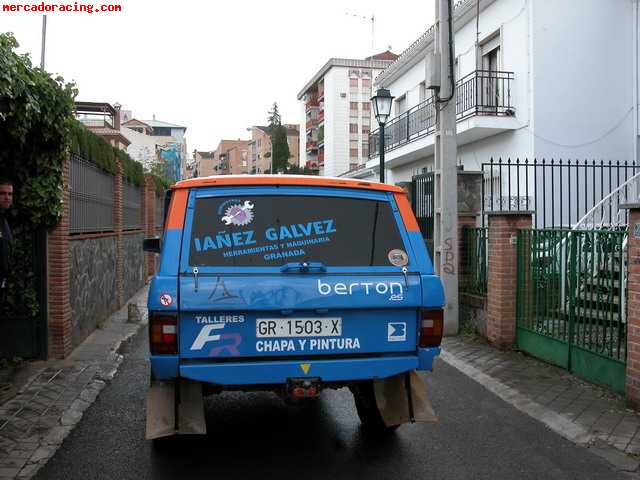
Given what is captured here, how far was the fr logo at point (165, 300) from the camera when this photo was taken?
4012 millimetres

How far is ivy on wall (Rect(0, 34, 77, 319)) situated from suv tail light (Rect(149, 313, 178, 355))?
327 centimetres

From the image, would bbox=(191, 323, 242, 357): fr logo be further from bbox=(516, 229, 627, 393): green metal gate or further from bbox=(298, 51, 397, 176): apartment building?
bbox=(298, 51, 397, 176): apartment building

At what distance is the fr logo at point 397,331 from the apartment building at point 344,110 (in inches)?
2342

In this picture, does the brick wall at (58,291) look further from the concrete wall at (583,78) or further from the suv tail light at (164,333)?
the concrete wall at (583,78)

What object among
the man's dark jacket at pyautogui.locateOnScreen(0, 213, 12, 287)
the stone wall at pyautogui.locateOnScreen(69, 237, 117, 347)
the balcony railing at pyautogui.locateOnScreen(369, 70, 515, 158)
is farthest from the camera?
the balcony railing at pyautogui.locateOnScreen(369, 70, 515, 158)

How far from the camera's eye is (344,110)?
66.3 m

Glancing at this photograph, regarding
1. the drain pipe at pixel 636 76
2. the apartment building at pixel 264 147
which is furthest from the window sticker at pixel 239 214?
the apartment building at pixel 264 147

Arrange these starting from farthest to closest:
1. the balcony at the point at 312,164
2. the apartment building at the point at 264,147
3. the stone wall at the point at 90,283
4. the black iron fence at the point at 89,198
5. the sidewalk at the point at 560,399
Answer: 1. the apartment building at the point at 264,147
2. the balcony at the point at 312,164
3. the black iron fence at the point at 89,198
4. the stone wall at the point at 90,283
5. the sidewalk at the point at 560,399

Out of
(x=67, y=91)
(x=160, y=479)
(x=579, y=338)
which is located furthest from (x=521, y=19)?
(x=160, y=479)

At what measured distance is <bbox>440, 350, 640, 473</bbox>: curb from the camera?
15.2 feet

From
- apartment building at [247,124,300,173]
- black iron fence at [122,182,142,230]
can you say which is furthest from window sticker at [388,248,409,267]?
apartment building at [247,124,300,173]

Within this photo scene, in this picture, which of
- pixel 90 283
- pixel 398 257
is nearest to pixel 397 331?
pixel 398 257

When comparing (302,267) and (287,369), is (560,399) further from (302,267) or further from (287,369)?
(302,267)

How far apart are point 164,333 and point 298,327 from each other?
859mm
